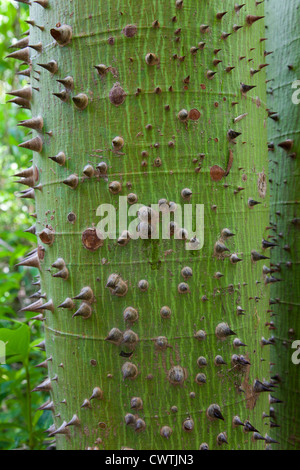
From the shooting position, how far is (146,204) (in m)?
0.64

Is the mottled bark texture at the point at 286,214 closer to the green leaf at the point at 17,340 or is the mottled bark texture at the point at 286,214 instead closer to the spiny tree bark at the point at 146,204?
the spiny tree bark at the point at 146,204

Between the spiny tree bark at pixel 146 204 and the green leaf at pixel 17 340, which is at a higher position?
the spiny tree bark at pixel 146 204

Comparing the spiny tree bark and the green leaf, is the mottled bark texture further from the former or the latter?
the green leaf

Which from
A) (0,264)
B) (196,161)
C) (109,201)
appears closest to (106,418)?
(109,201)

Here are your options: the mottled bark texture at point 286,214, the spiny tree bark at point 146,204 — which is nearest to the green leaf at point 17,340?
the spiny tree bark at point 146,204

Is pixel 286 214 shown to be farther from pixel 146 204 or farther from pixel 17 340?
pixel 17 340

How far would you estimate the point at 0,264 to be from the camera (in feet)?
11.7

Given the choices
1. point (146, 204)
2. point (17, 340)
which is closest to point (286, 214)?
point (146, 204)

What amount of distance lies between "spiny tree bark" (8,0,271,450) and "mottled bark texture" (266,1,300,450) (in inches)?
15.3

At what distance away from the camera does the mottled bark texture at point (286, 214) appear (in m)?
1.03

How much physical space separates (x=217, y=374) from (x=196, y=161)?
39cm

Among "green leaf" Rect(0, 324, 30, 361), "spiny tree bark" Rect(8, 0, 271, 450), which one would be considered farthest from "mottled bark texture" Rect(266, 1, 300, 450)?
"green leaf" Rect(0, 324, 30, 361)

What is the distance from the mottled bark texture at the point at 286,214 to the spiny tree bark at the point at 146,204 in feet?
1.27
